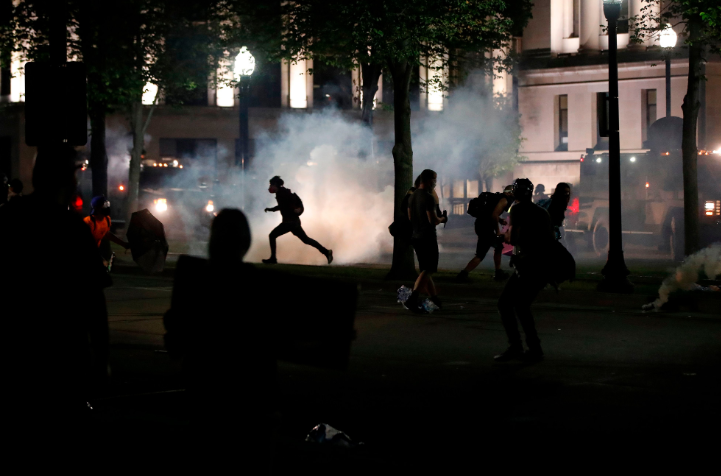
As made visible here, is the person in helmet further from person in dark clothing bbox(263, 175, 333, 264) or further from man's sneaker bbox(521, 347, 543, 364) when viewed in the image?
man's sneaker bbox(521, 347, 543, 364)

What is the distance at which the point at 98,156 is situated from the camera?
2661 cm

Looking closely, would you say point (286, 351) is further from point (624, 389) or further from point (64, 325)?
point (624, 389)

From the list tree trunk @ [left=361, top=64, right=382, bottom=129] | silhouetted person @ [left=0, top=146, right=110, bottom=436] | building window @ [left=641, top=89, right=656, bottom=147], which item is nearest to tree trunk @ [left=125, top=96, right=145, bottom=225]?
tree trunk @ [left=361, top=64, right=382, bottom=129]

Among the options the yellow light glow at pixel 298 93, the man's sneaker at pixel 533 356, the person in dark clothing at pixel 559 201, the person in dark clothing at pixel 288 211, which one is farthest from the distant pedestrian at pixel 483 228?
the yellow light glow at pixel 298 93

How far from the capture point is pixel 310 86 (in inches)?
2303

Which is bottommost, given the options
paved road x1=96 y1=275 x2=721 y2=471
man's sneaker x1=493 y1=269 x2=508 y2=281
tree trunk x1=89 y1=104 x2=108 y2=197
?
paved road x1=96 y1=275 x2=721 y2=471

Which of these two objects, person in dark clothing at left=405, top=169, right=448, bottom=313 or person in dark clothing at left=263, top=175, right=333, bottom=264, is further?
person in dark clothing at left=263, top=175, right=333, bottom=264

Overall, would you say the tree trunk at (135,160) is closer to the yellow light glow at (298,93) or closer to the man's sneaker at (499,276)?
the yellow light glow at (298,93)

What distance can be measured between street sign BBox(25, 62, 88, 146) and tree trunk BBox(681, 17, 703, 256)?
13.9m

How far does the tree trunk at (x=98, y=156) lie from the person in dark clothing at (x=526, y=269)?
19088 mm

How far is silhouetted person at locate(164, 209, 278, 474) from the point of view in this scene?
11.3ft

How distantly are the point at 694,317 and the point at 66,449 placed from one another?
9.43 m

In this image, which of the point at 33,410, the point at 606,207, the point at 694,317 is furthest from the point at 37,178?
the point at 606,207

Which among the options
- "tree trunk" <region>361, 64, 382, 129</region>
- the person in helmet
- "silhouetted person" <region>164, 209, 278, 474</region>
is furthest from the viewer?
"tree trunk" <region>361, 64, 382, 129</region>
